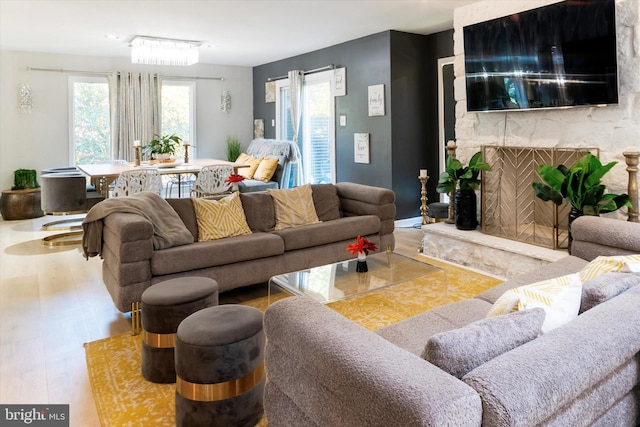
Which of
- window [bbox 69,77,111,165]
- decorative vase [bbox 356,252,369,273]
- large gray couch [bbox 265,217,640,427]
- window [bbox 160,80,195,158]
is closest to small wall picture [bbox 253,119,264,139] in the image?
window [bbox 160,80,195,158]

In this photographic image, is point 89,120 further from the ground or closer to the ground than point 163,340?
further from the ground

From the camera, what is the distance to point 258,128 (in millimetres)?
8930

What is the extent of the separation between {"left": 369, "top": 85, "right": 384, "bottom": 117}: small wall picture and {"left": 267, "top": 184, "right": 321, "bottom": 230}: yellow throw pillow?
2231mm

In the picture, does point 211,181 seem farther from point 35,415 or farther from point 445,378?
point 445,378

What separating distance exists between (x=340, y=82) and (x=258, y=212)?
335 centimetres

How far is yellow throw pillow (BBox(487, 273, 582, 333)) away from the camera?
1481 millimetres

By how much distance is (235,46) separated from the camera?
6891 millimetres

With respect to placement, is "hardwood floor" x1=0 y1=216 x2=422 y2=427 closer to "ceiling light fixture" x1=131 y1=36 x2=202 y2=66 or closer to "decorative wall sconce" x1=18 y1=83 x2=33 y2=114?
"ceiling light fixture" x1=131 y1=36 x2=202 y2=66

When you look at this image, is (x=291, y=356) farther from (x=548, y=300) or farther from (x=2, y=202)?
(x=2, y=202)

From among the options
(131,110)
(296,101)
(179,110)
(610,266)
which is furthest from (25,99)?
(610,266)

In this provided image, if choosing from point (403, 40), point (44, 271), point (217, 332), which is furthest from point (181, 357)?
point (403, 40)

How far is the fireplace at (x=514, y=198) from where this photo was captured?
168 inches

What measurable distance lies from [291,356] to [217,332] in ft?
2.25

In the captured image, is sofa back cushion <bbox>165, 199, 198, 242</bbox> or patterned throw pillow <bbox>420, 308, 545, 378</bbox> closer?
patterned throw pillow <bbox>420, 308, 545, 378</bbox>
